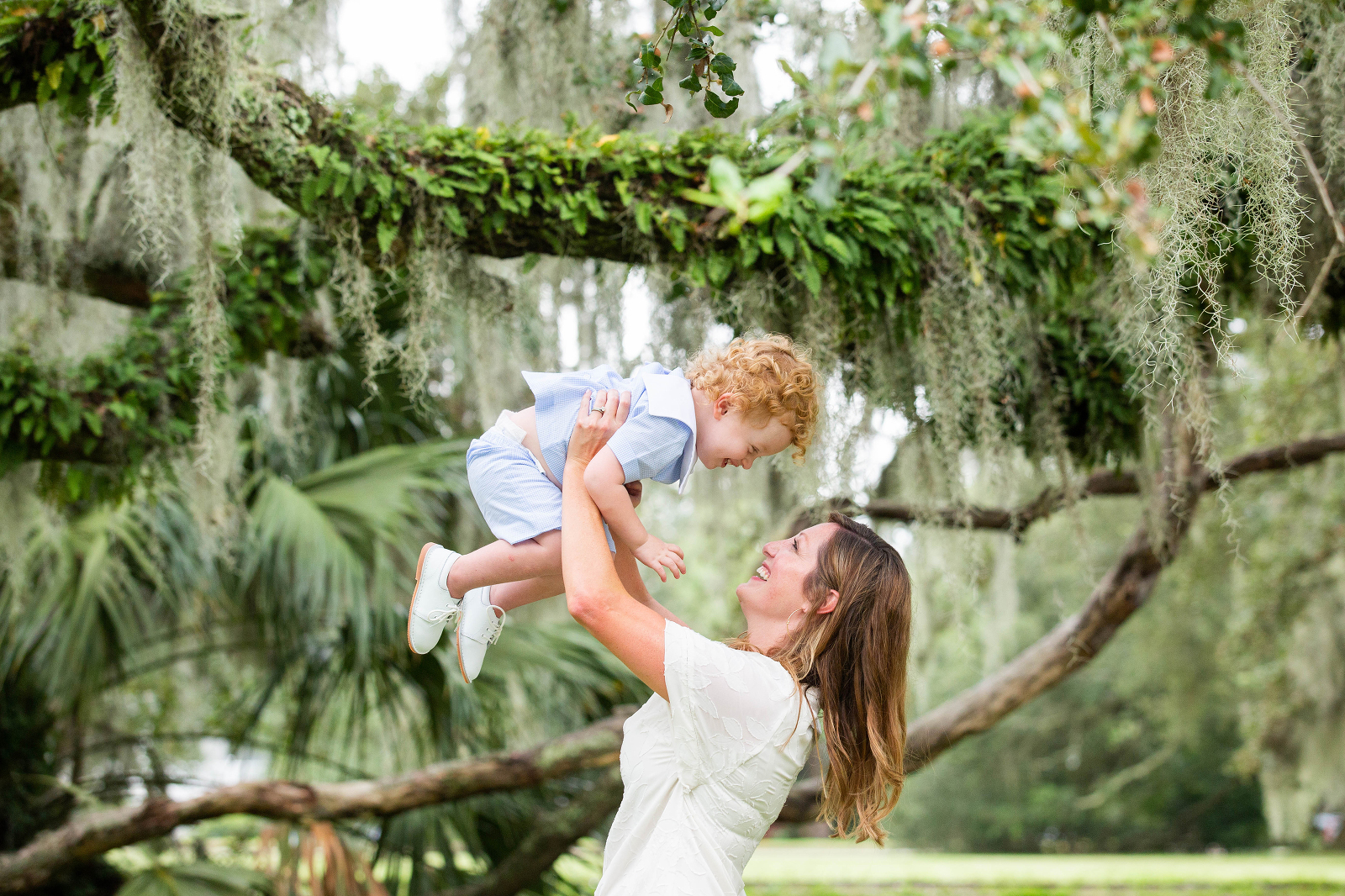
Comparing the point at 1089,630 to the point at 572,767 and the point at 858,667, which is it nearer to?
the point at 572,767

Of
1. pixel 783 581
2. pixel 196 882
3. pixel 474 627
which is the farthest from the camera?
pixel 196 882

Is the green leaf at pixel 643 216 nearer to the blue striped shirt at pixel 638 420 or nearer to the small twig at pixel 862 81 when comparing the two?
the blue striped shirt at pixel 638 420

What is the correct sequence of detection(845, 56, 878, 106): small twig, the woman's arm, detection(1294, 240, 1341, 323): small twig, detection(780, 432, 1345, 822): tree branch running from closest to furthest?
detection(845, 56, 878, 106): small twig → the woman's arm → detection(1294, 240, 1341, 323): small twig → detection(780, 432, 1345, 822): tree branch

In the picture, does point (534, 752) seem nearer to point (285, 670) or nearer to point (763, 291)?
point (285, 670)

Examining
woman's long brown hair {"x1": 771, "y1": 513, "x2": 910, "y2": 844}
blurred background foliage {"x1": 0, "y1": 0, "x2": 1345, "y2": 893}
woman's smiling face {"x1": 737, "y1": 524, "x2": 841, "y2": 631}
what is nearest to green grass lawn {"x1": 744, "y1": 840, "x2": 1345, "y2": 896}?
blurred background foliage {"x1": 0, "y1": 0, "x2": 1345, "y2": 893}

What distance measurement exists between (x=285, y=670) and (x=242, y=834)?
3.28ft

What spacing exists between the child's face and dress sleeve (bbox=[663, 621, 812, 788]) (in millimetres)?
309

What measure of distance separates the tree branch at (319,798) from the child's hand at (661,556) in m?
2.54

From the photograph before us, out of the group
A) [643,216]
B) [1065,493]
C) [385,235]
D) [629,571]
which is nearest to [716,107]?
[629,571]

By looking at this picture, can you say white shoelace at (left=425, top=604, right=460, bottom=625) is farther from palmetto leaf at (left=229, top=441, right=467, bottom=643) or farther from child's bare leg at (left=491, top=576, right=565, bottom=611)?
palmetto leaf at (left=229, top=441, right=467, bottom=643)

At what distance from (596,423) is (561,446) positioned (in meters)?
0.12

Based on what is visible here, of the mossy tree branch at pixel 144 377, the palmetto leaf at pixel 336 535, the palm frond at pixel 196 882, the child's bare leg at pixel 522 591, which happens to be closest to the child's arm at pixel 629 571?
the child's bare leg at pixel 522 591

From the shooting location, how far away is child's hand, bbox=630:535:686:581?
5.22ft

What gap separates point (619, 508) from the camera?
5.13 ft
